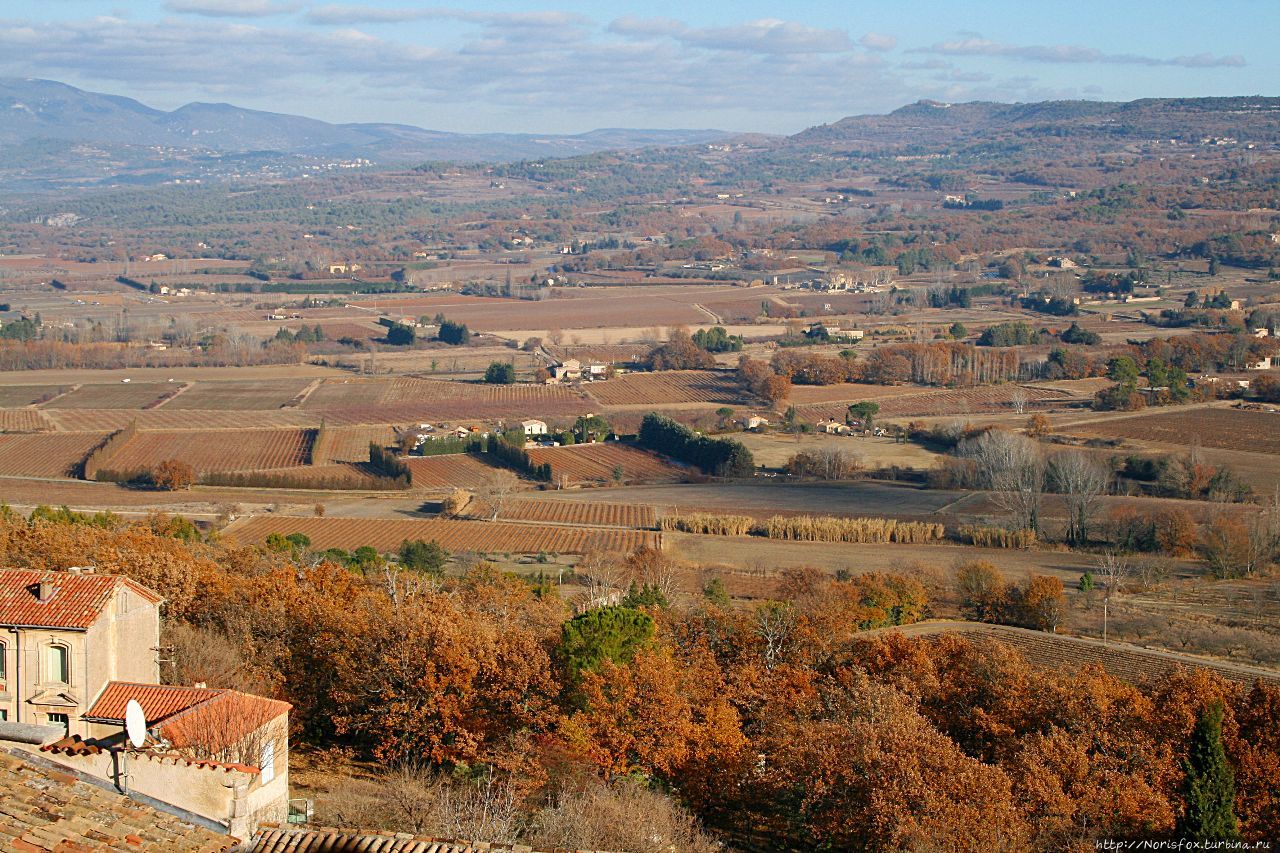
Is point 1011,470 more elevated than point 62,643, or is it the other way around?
point 62,643

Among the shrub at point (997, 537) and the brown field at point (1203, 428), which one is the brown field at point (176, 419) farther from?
the brown field at point (1203, 428)

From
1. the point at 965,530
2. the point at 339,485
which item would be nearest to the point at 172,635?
the point at 965,530

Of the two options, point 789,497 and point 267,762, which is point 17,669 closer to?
point 267,762

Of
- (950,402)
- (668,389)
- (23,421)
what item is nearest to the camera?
(23,421)

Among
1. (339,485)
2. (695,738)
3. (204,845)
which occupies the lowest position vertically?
(339,485)

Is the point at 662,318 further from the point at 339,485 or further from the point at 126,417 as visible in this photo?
the point at 339,485

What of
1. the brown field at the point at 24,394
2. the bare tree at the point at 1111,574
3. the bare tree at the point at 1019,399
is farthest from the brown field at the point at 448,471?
the bare tree at the point at 1019,399

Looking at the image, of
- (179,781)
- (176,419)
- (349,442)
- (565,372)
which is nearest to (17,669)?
(179,781)
